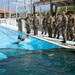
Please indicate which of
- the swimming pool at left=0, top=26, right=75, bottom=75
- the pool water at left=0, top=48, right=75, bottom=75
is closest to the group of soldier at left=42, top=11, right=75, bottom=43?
the swimming pool at left=0, top=26, right=75, bottom=75

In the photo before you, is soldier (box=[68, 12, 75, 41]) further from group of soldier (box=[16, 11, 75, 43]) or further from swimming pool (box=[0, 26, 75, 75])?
swimming pool (box=[0, 26, 75, 75])

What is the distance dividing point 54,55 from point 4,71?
12.2 feet

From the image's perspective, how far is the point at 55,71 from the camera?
9773 millimetres

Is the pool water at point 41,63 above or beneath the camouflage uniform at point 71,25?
beneath

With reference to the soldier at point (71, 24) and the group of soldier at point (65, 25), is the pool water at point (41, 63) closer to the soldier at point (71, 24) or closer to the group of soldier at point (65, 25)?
the group of soldier at point (65, 25)

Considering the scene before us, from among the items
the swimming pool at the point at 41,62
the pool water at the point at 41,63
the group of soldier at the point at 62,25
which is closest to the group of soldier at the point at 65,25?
the group of soldier at the point at 62,25

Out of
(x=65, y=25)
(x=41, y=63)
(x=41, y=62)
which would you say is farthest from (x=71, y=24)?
(x=41, y=63)

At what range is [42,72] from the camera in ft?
31.7

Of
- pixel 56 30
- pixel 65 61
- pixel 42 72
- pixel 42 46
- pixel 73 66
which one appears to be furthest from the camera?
pixel 56 30

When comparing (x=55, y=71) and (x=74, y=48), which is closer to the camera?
(x=55, y=71)

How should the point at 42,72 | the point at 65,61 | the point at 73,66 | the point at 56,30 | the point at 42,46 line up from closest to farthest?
the point at 42,72 < the point at 73,66 < the point at 65,61 < the point at 42,46 < the point at 56,30

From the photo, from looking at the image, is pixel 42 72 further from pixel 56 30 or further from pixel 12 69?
pixel 56 30

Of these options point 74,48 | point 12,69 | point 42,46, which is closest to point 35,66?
point 12,69

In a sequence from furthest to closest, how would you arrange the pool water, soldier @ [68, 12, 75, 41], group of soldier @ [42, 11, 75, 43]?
soldier @ [68, 12, 75, 41] → group of soldier @ [42, 11, 75, 43] → the pool water
